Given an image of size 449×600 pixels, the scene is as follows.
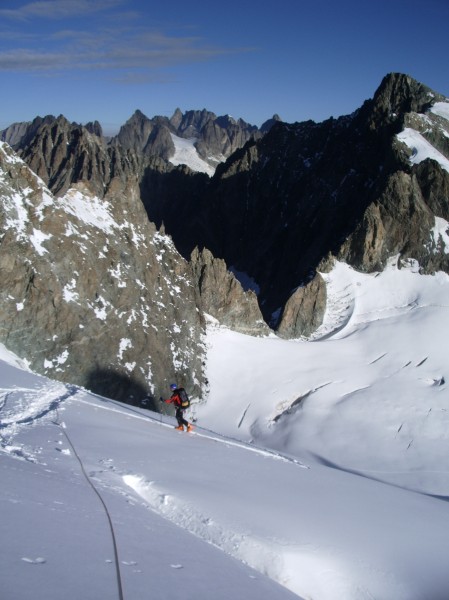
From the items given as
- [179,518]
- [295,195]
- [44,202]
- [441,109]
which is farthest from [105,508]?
[295,195]

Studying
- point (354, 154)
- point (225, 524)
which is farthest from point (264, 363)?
point (354, 154)

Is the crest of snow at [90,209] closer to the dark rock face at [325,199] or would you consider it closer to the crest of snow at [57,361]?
the crest of snow at [57,361]

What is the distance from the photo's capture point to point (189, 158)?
147375 mm

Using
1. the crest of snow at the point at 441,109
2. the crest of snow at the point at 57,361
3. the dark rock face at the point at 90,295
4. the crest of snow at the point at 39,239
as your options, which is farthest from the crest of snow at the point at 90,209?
the crest of snow at the point at 441,109

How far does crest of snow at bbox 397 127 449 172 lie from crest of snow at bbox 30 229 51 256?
35414 mm

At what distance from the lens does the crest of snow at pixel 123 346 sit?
28859 mm

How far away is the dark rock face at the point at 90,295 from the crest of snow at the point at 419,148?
28.6m

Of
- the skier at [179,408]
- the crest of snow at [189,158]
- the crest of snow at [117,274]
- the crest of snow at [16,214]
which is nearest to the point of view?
the skier at [179,408]

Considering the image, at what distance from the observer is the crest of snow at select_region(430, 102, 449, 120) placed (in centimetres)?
5553

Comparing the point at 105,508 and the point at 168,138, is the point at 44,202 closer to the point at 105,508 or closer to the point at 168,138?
the point at 105,508

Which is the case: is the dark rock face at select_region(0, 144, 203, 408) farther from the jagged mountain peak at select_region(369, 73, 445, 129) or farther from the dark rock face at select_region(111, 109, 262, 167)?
the dark rock face at select_region(111, 109, 262, 167)

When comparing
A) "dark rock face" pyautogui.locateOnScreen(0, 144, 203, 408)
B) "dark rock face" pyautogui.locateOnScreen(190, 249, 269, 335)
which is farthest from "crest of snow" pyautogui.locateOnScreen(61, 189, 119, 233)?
"dark rock face" pyautogui.locateOnScreen(190, 249, 269, 335)

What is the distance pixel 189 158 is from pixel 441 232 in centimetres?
11009

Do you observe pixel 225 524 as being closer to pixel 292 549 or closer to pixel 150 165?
pixel 292 549
